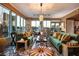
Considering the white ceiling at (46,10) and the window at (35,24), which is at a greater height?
the white ceiling at (46,10)

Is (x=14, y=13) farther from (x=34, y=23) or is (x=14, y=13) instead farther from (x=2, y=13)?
(x=34, y=23)

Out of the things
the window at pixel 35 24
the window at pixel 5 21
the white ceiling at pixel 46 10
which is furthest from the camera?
the window at pixel 5 21

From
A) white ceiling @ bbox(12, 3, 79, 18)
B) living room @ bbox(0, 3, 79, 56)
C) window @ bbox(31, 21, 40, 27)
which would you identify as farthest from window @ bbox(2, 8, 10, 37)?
window @ bbox(31, 21, 40, 27)

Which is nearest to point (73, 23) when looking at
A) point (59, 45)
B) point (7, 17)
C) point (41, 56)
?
point (59, 45)

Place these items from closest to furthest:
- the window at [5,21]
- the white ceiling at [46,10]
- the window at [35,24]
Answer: the window at [35,24] < the white ceiling at [46,10] < the window at [5,21]

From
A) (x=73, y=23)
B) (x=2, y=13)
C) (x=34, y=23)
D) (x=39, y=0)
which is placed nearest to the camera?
(x=39, y=0)

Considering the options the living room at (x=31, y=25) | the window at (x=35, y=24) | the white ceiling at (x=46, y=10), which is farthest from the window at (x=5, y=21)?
the window at (x=35, y=24)

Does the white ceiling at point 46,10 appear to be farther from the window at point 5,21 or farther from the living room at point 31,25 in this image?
the window at point 5,21

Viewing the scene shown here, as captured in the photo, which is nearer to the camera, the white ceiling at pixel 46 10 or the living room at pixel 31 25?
the living room at pixel 31 25

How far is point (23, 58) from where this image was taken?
1.97 meters

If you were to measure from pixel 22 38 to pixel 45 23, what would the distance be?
3.53ft

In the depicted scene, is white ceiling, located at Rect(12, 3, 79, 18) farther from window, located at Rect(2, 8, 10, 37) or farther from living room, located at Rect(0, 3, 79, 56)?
window, located at Rect(2, 8, 10, 37)

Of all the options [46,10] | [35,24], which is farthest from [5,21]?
[46,10]

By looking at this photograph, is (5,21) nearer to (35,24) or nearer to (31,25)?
(31,25)
